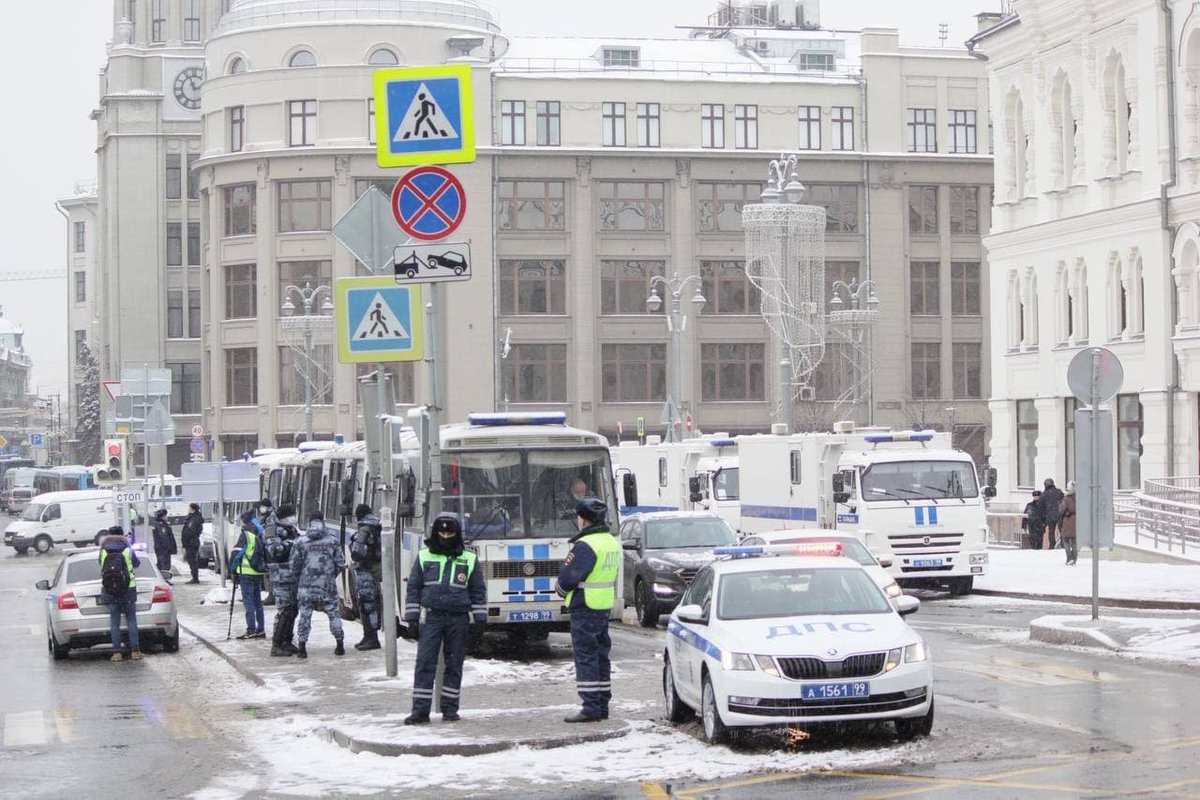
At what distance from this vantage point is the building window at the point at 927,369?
84.8 metres

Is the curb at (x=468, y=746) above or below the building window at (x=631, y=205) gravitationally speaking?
below

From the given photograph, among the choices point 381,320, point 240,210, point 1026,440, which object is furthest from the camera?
point 240,210

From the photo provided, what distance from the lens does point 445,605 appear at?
1471 cm

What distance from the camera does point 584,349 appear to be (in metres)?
82.5

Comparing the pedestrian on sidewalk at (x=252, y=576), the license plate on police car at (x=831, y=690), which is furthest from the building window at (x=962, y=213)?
the license plate on police car at (x=831, y=690)

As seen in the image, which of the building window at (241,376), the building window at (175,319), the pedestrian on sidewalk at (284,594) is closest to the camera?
the pedestrian on sidewalk at (284,594)

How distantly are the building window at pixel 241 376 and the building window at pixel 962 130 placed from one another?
3319cm

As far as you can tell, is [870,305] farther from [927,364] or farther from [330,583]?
[330,583]

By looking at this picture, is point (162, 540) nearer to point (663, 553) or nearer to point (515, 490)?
point (663, 553)

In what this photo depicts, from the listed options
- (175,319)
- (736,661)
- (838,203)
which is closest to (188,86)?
(175,319)

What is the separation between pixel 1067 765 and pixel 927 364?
7432cm

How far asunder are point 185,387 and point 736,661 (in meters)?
90.1

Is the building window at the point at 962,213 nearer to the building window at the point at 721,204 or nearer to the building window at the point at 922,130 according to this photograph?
the building window at the point at 922,130

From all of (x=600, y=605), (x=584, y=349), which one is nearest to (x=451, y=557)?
(x=600, y=605)
